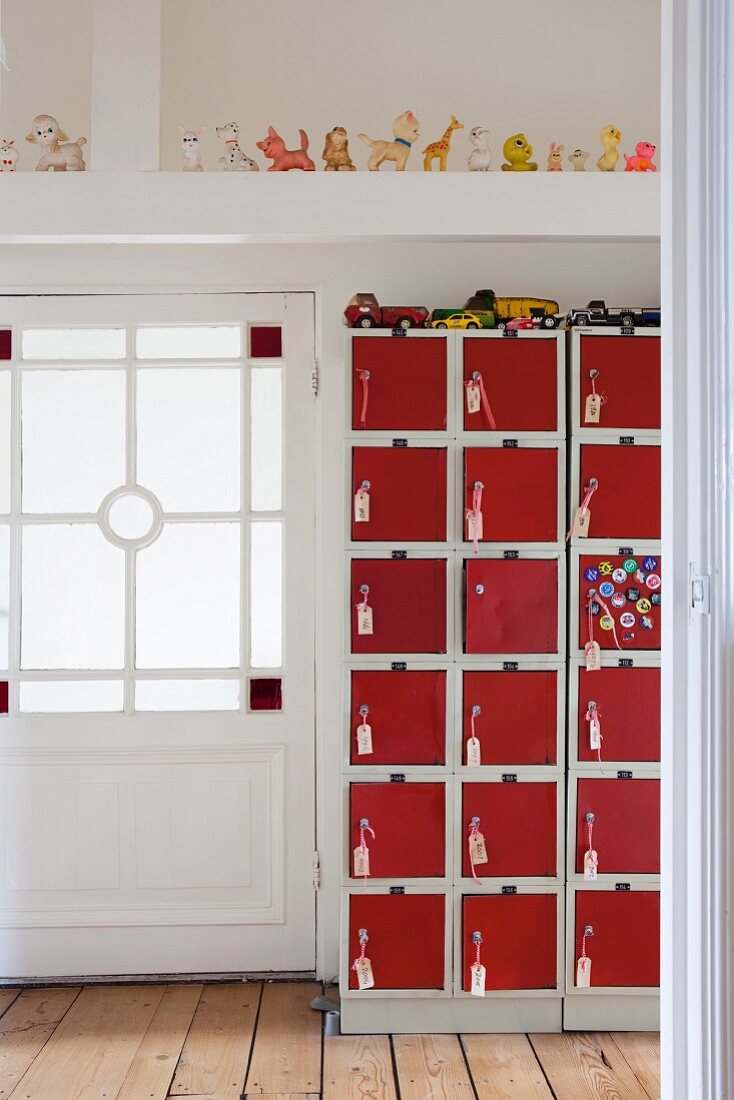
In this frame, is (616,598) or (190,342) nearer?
Answer: (616,598)

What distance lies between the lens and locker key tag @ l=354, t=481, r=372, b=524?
2.62 m

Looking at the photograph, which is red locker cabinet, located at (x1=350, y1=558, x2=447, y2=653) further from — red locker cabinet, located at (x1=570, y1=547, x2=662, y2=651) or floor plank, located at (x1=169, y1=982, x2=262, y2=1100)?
floor plank, located at (x1=169, y1=982, x2=262, y2=1100)

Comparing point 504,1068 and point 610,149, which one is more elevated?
point 610,149

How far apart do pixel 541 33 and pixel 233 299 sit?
4.19 feet

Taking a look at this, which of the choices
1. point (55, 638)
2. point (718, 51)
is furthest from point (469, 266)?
point (718, 51)

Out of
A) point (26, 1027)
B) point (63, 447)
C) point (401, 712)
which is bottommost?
point (26, 1027)

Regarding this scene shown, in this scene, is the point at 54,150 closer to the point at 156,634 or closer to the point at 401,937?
the point at 156,634

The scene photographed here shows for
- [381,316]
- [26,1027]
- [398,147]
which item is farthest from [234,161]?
[26,1027]

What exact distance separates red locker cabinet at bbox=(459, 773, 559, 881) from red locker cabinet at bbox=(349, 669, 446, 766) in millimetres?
163

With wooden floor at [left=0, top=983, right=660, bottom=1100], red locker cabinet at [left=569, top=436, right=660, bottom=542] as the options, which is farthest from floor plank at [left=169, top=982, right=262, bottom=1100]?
red locker cabinet at [left=569, top=436, right=660, bottom=542]

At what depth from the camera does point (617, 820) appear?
2.64 m

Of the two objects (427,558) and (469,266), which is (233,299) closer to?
(469,266)

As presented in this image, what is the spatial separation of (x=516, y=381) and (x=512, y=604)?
1.95 ft

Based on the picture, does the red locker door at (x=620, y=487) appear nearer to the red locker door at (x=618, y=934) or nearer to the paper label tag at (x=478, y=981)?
the red locker door at (x=618, y=934)
